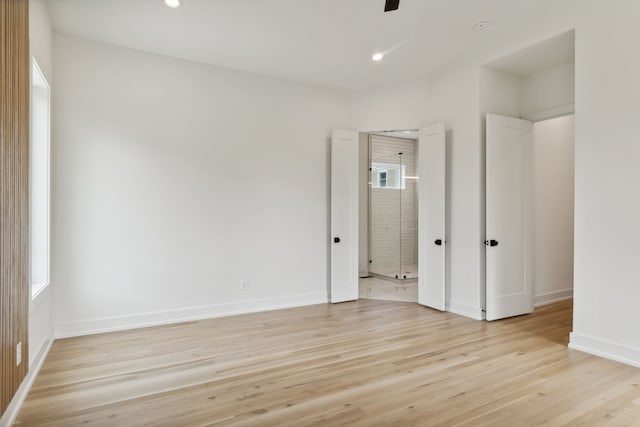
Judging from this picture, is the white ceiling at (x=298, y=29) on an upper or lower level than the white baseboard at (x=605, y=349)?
upper

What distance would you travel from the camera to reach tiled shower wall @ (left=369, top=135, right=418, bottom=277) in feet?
22.3

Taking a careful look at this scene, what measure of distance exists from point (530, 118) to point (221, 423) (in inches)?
182

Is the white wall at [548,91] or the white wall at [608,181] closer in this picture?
the white wall at [608,181]

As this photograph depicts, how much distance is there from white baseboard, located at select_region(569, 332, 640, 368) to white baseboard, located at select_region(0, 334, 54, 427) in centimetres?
427

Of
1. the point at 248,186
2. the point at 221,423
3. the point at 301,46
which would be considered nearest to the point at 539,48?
the point at 301,46

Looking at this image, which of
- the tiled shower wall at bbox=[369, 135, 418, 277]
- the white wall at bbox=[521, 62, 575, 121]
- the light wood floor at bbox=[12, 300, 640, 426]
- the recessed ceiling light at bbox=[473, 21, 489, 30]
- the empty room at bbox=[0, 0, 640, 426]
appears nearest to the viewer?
the light wood floor at bbox=[12, 300, 640, 426]

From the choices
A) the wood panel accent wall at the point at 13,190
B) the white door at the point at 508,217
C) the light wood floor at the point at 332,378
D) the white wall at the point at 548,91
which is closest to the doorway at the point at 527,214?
the white door at the point at 508,217

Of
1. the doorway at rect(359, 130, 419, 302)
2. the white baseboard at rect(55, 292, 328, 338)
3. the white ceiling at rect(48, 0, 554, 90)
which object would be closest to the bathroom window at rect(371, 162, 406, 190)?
the doorway at rect(359, 130, 419, 302)

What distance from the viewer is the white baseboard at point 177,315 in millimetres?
3598

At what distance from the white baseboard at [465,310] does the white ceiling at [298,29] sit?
2.95m

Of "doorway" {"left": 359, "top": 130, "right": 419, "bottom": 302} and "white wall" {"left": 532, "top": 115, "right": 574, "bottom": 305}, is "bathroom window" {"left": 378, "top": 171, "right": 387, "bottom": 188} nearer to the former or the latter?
"doorway" {"left": 359, "top": 130, "right": 419, "bottom": 302}

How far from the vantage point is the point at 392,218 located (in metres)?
7.06

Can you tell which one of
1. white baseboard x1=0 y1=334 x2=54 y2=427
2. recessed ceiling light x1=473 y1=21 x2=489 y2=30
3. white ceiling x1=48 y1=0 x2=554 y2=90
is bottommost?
white baseboard x1=0 y1=334 x2=54 y2=427

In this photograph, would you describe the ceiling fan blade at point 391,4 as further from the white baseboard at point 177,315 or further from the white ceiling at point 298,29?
the white baseboard at point 177,315
